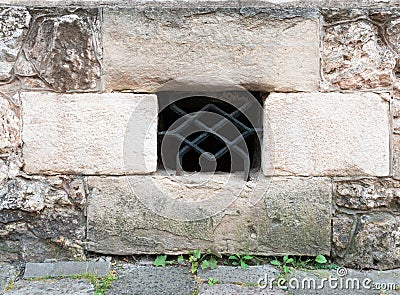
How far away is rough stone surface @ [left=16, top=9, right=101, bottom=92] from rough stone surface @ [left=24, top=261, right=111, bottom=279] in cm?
81

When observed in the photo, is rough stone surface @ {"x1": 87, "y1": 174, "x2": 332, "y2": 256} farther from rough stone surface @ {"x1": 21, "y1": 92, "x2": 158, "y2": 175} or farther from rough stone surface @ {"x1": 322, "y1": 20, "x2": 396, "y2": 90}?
rough stone surface @ {"x1": 322, "y1": 20, "x2": 396, "y2": 90}

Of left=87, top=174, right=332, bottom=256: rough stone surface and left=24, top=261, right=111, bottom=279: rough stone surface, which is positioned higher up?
left=87, top=174, right=332, bottom=256: rough stone surface

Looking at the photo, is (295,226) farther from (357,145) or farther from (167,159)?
(167,159)

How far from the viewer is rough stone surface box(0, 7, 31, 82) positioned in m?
1.94

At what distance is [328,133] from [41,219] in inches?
54.3

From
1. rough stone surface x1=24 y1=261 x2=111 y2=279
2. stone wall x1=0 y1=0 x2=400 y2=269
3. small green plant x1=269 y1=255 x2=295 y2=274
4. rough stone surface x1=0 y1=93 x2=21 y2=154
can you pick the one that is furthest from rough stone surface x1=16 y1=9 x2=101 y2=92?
small green plant x1=269 y1=255 x2=295 y2=274

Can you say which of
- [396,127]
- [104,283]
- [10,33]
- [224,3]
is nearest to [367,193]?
[396,127]

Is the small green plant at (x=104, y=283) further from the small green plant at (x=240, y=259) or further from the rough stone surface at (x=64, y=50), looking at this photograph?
the rough stone surface at (x=64, y=50)

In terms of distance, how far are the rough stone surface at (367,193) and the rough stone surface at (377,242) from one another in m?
0.07

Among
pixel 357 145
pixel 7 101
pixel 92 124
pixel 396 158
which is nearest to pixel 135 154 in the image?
pixel 92 124

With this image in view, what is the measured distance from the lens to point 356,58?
1962 mm

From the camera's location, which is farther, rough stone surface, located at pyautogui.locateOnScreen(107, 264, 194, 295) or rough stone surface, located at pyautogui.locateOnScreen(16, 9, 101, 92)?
rough stone surface, located at pyautogui.locateOnScreen(16, 9, 101, 92)

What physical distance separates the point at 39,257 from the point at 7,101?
2.43ft

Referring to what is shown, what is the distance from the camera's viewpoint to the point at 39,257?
2.05m
